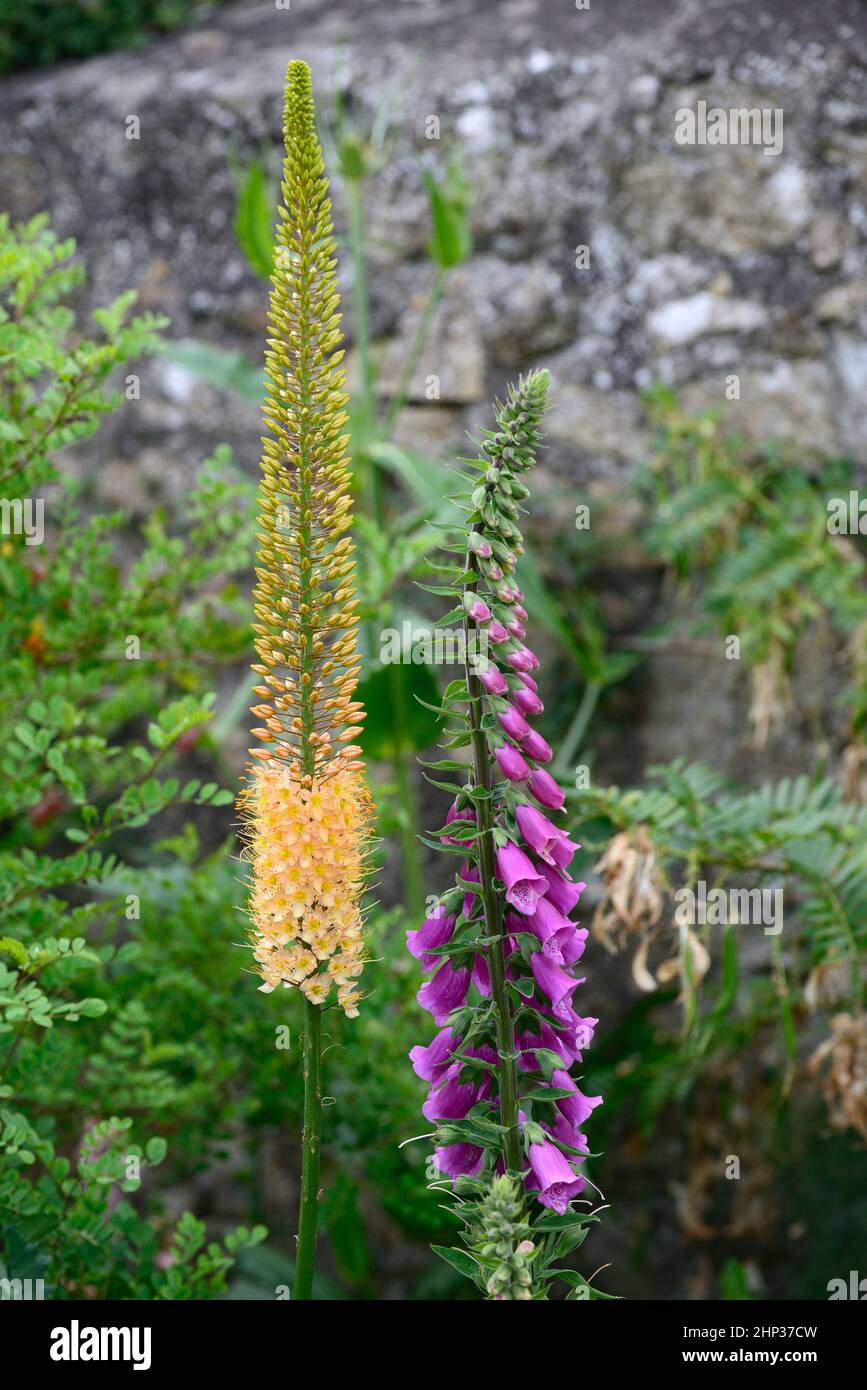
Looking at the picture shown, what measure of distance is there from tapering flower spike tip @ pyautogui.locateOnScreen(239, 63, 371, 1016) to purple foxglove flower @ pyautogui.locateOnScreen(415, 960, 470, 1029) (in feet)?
0.27

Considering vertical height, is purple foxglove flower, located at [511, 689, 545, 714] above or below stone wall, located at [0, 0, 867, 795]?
below

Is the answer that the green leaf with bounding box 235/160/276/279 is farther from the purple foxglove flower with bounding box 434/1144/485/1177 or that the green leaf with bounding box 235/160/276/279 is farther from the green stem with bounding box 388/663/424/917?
the purple foxglove flower with bounding box 434/1144/485/1177

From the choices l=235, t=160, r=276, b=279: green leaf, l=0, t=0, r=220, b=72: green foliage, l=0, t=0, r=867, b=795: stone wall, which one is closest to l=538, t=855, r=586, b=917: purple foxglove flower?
l=235, t=160, r=276, b=279: green leaf

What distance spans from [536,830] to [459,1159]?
1.10 feet

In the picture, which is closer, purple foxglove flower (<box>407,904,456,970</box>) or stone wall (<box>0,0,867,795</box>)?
purple foxglove flower (<box>407,904,456,970</box>)

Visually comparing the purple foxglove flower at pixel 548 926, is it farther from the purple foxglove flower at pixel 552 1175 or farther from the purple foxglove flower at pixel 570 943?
the purple foxglove flower at pixel 552 1175

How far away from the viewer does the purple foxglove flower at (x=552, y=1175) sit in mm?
1094

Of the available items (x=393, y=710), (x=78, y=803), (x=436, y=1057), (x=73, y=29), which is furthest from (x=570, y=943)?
(x=73, y=29)

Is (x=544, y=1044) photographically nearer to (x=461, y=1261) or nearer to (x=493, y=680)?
(x=461, y=1261)

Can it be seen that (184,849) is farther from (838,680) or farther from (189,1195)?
(838,680)

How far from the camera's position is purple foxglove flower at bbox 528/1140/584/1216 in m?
1.09

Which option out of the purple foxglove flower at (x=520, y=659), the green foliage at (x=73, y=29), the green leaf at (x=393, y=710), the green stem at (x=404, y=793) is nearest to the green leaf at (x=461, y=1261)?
the purple foxglove flower at (x=520, y=659)

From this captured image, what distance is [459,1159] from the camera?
1.18m

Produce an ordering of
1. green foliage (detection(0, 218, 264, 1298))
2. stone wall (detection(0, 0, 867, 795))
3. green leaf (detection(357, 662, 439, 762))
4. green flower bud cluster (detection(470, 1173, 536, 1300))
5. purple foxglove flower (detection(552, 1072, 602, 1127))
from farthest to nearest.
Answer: stone wall (detection(0, 0, 867, 795))
green leaf (detection(357, 662, 439, 762))
green foliage (detection(0, 218, 264, 1298))
purple foxglove flower (detection(552, 1072, 602, 1127))
green flower bud cluster (detection(470, 1173, 536, 1300))
